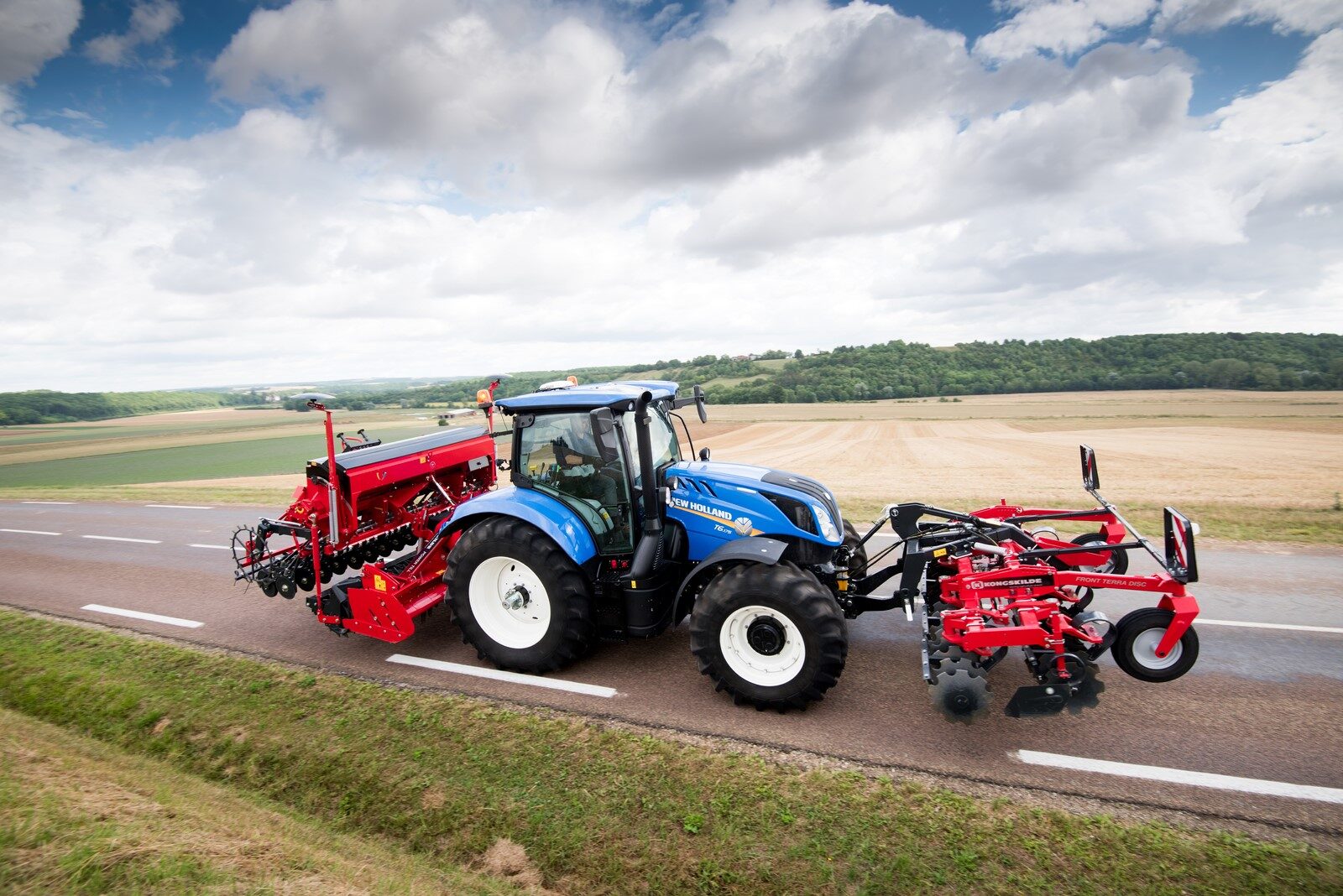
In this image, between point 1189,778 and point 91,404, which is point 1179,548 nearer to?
point 1189,778

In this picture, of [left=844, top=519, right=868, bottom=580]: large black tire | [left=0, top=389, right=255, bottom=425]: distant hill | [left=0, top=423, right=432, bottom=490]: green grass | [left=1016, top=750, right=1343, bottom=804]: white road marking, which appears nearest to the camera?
[left=1016, top=750, right=1343, bottom=804]: white road marking

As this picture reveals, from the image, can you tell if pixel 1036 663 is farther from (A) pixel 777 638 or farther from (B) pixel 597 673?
(B) pixel 597 673

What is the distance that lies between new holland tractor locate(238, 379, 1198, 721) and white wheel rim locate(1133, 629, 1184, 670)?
0.01 m

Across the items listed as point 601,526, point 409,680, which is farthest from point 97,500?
point 601,526

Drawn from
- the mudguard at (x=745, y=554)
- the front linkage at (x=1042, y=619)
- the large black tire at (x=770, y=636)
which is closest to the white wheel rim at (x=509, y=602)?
the mudguard at (x=745, y=554)

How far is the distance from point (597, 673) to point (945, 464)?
17.6m

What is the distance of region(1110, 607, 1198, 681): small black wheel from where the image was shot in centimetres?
398

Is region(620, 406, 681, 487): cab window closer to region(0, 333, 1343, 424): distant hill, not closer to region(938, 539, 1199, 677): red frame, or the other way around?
region(938, 539, 1199, 677): red frame

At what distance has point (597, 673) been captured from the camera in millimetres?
4902

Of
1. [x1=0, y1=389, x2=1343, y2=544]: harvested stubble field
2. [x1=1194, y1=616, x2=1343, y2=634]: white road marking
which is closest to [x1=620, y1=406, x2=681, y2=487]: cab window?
[x1=0, y1=389, x2=1343, y2=544]: harvested stubble field

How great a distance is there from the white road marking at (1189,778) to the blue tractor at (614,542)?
5.28 feet

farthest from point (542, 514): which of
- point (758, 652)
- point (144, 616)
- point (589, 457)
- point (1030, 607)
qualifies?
point (144, 616)

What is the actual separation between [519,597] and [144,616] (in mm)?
4667

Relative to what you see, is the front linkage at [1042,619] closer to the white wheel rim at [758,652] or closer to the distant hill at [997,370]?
the white wheel rim at [758,652]
